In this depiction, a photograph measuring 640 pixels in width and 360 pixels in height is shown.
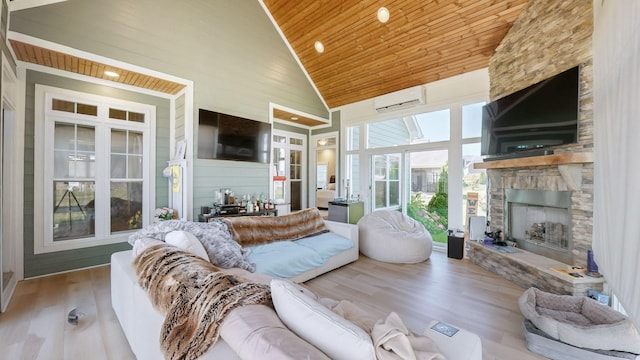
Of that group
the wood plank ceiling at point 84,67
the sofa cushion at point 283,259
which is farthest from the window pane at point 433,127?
the wood plank ceiling at point 84,67

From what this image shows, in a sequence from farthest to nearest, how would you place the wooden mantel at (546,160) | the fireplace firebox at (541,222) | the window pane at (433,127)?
the window pane at (433,127) < the fireplace firebox at (541,222) < the wooden mantel at (546,160)

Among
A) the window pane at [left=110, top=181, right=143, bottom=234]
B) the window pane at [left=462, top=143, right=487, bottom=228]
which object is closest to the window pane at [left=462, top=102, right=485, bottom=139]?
the window pane at [left=462, top=143, right=487, bottom=228]

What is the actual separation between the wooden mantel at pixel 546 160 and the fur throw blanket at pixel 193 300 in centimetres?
341

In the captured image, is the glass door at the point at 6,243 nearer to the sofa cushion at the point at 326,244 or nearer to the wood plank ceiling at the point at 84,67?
the wood plank ceiling at the point at 84,67

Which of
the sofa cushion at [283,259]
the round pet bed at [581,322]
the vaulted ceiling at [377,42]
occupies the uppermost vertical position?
the vaulted ceiling at [377,42]

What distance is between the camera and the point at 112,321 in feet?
7.37

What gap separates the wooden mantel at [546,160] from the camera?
263 cm

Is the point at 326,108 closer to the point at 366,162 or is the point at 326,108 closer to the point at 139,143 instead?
the point at 366,162

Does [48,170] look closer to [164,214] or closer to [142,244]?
[164,214]

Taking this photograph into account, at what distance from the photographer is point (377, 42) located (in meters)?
4.38

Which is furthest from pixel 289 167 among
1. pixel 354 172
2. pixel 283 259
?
pixel 283 259

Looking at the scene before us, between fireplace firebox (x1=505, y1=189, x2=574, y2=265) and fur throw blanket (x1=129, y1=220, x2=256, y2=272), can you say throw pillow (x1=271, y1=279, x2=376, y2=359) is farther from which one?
fireplace firebox (x1=505, y1=189, x2=574, y2=265)

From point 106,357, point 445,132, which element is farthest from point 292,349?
point 445,132

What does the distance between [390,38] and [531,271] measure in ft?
12.8
